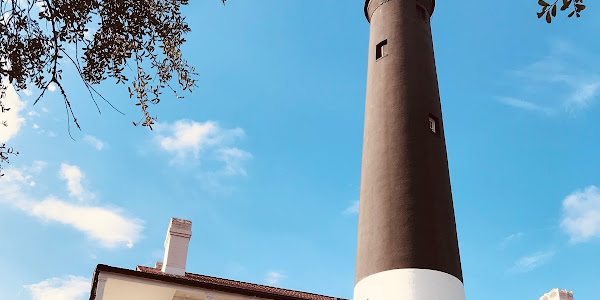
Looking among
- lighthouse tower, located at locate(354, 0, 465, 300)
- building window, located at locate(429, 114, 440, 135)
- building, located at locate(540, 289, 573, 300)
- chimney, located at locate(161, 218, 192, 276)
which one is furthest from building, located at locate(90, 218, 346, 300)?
building, located at locate(540, 289, 573, 300)

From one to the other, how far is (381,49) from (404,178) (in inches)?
230

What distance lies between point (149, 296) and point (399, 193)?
8.27m

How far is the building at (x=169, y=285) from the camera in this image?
17.1 meters

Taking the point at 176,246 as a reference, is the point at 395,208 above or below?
above

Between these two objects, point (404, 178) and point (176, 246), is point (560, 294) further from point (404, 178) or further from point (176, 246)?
point (176, 246)

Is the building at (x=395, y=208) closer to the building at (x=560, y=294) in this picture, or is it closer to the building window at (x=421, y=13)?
the building window at (x=421, y=13)

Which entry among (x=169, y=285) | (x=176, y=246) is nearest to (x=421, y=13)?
(x=176, y=246)

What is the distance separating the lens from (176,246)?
2078cm

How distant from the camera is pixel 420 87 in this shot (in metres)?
20.3

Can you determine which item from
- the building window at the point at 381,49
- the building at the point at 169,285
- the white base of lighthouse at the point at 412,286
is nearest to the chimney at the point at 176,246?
the building at the point at 169,285

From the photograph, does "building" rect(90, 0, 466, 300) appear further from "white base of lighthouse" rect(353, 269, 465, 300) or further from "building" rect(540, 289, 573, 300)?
"building" rect(540, 289, 573, 300)

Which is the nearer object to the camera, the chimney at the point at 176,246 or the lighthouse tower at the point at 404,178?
the lighthouse tower at the point at 404,178

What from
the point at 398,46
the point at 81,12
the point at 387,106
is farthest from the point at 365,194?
the point at 81,12

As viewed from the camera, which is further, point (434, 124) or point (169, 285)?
point (434, 124)
